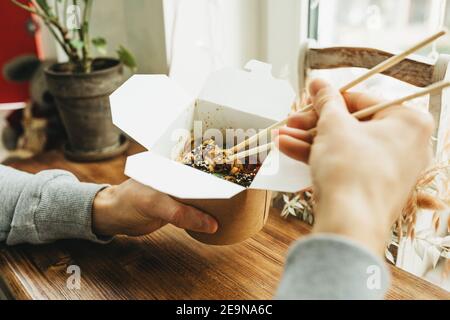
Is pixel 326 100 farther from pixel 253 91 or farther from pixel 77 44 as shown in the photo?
pixel 77 44

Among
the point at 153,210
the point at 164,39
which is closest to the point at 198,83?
the point at 164,39

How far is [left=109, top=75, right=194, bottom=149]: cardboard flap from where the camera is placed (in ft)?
2.21

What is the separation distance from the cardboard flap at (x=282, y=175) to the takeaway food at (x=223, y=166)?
14 cm

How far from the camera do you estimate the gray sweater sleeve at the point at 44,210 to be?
74cm

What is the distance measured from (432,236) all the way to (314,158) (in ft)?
1.72

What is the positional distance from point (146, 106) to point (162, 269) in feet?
0.90

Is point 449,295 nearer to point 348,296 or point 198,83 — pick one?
point 348,296

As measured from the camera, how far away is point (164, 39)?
1146 mm

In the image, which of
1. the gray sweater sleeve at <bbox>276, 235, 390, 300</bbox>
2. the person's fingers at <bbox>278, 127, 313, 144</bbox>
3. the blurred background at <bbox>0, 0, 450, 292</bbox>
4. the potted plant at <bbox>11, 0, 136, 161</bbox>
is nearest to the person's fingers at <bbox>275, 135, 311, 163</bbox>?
the person's fingers at <bbox>278, 127, 313, 144</bbox>

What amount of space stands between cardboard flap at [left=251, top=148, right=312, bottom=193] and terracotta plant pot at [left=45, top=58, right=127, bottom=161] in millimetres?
667

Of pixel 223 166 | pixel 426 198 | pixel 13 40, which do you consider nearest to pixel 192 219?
pixel 223 166

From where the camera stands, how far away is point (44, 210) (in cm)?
75

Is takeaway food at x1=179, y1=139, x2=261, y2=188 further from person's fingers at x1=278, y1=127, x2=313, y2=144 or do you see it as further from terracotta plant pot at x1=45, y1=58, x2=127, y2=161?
terracotta plant pot at x1=45, y1=58, x2=127, y2=161

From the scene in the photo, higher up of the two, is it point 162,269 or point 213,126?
point 213,126
